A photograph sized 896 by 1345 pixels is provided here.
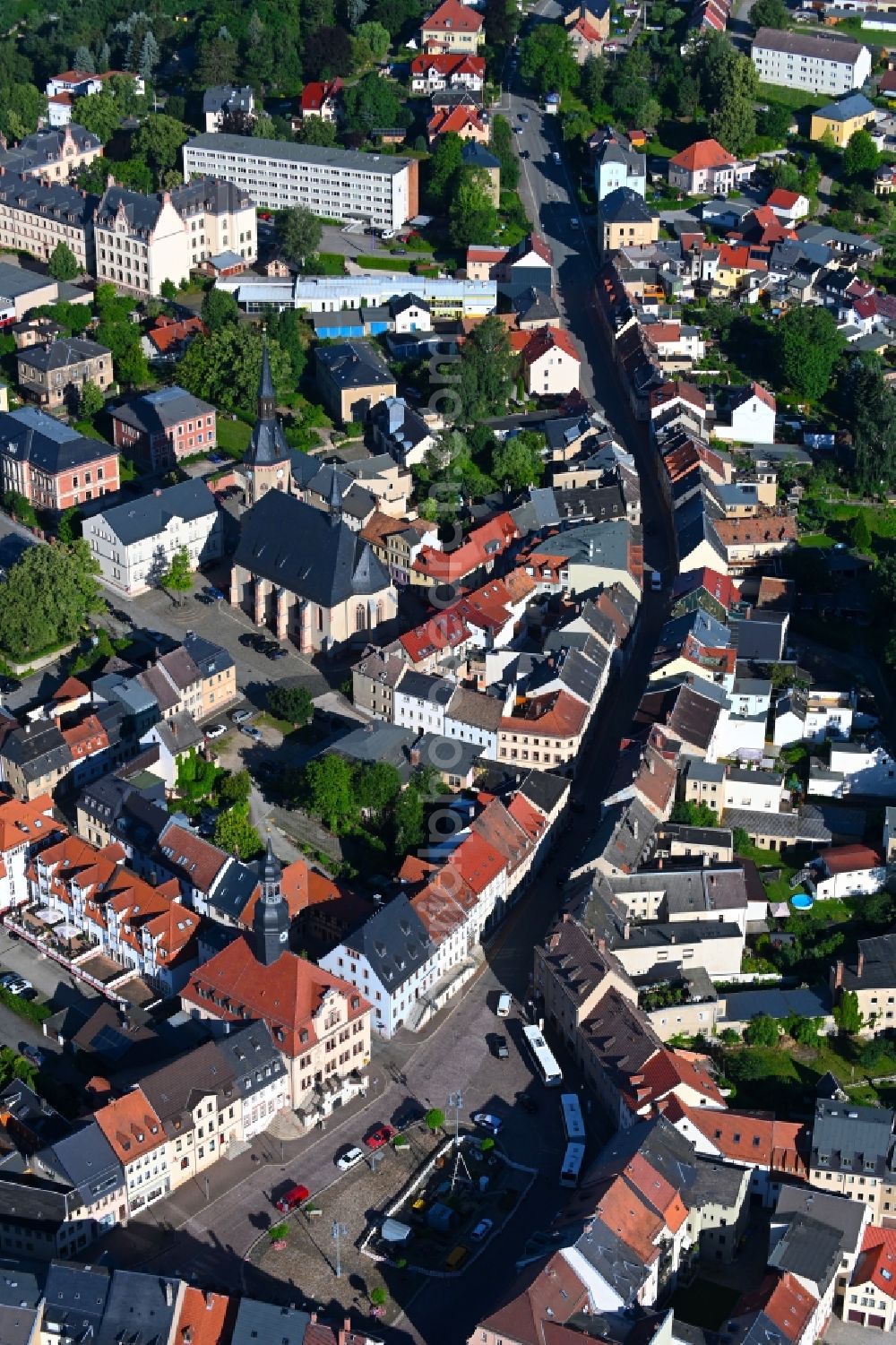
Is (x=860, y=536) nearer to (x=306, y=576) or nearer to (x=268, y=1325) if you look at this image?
(x=306, y=576)

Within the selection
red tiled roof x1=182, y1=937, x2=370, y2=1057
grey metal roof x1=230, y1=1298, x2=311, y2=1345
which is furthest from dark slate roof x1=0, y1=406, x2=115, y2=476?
grey metal roof x1=230, y1=1298, x2=311, y2=1345

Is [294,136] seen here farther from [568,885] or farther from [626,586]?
[568,885]

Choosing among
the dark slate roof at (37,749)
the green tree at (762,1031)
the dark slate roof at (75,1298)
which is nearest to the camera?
the dark slate roof at (75,1298)

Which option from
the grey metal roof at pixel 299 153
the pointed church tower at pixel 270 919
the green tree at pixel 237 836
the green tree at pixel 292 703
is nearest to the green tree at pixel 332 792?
the green tree at pixel 237 836

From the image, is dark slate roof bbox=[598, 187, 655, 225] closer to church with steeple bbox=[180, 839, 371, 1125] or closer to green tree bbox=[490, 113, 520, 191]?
green tree bbox=[490, 113, 520, 191]

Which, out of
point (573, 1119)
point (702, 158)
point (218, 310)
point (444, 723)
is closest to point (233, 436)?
point (218, 310)

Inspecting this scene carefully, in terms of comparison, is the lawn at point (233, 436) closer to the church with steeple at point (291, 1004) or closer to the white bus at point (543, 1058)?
the church with steeple at point (291, 1004)
